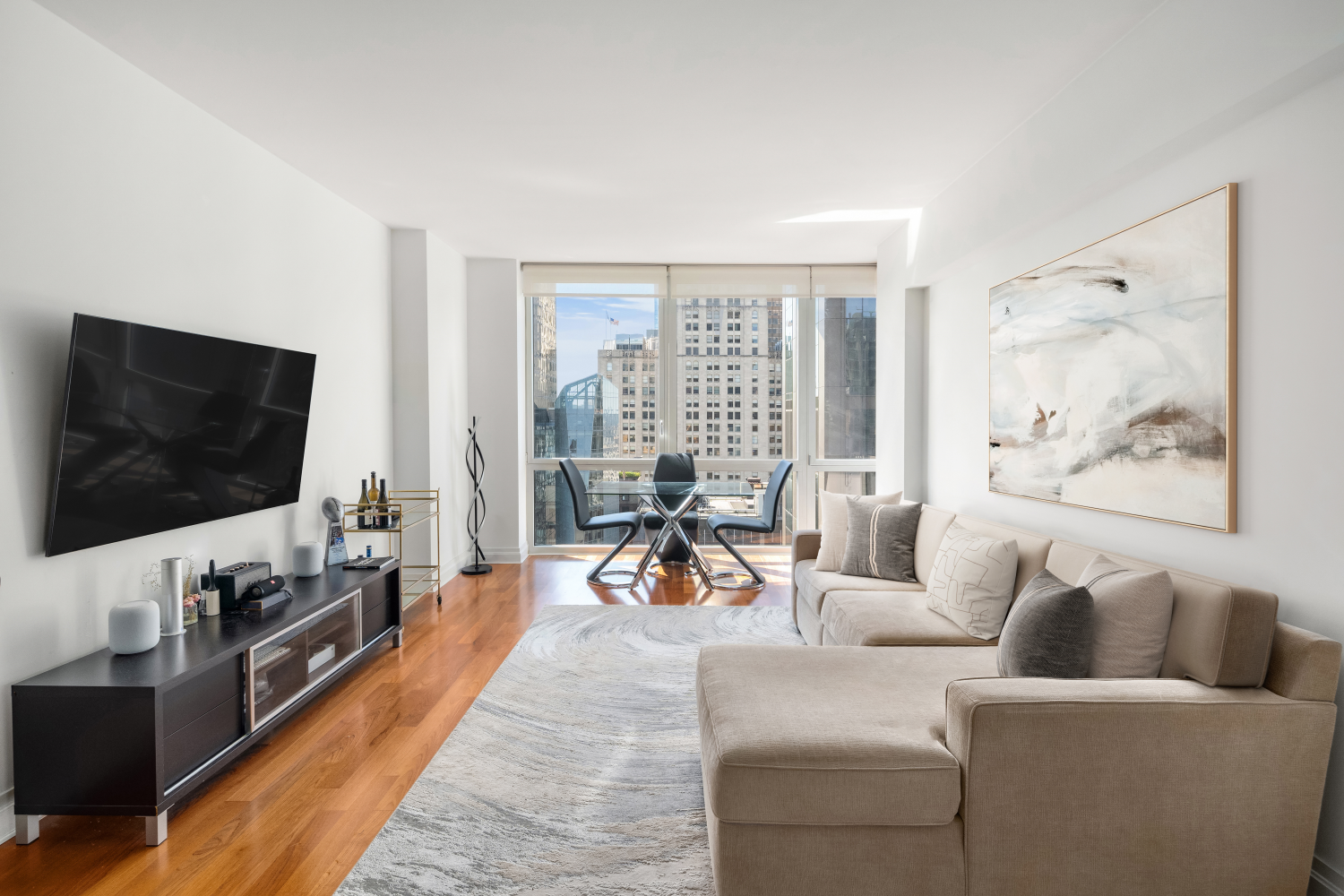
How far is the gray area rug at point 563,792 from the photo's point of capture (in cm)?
193

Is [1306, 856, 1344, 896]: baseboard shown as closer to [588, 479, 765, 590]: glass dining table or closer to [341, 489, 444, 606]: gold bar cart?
[588, 479, 765, 590]: glass dining table

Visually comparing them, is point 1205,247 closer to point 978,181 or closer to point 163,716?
point 978,181

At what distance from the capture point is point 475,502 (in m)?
5.70

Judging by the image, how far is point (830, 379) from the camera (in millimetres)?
6363

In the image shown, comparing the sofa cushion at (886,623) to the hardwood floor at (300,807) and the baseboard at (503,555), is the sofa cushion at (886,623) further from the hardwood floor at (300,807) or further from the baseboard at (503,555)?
the baseboard at (503,555)

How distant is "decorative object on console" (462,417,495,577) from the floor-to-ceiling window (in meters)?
0.59

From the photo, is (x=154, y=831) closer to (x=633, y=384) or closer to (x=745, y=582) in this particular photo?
(x=745, y=582)

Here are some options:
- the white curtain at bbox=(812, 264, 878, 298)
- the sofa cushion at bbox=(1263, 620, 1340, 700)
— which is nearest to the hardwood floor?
the sofa cushion at bbox=(1263, 620, 1340, 700)

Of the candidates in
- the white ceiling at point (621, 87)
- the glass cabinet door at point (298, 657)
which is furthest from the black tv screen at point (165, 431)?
the white ceiling at point (621, 87)

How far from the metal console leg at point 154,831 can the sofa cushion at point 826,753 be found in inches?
65.7

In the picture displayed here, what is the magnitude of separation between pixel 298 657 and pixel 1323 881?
351cm

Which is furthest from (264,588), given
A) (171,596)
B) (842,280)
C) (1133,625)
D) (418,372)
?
(842,280)

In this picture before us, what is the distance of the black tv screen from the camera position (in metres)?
2.28

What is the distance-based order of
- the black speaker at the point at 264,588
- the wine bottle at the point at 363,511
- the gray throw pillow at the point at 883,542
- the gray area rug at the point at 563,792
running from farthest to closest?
the wine bottle at the point at 363,511 → the gray throw pillow at the point at 883,542 → the black speaker at the point at 264,588 → the gray area rug at the point at 563,792
